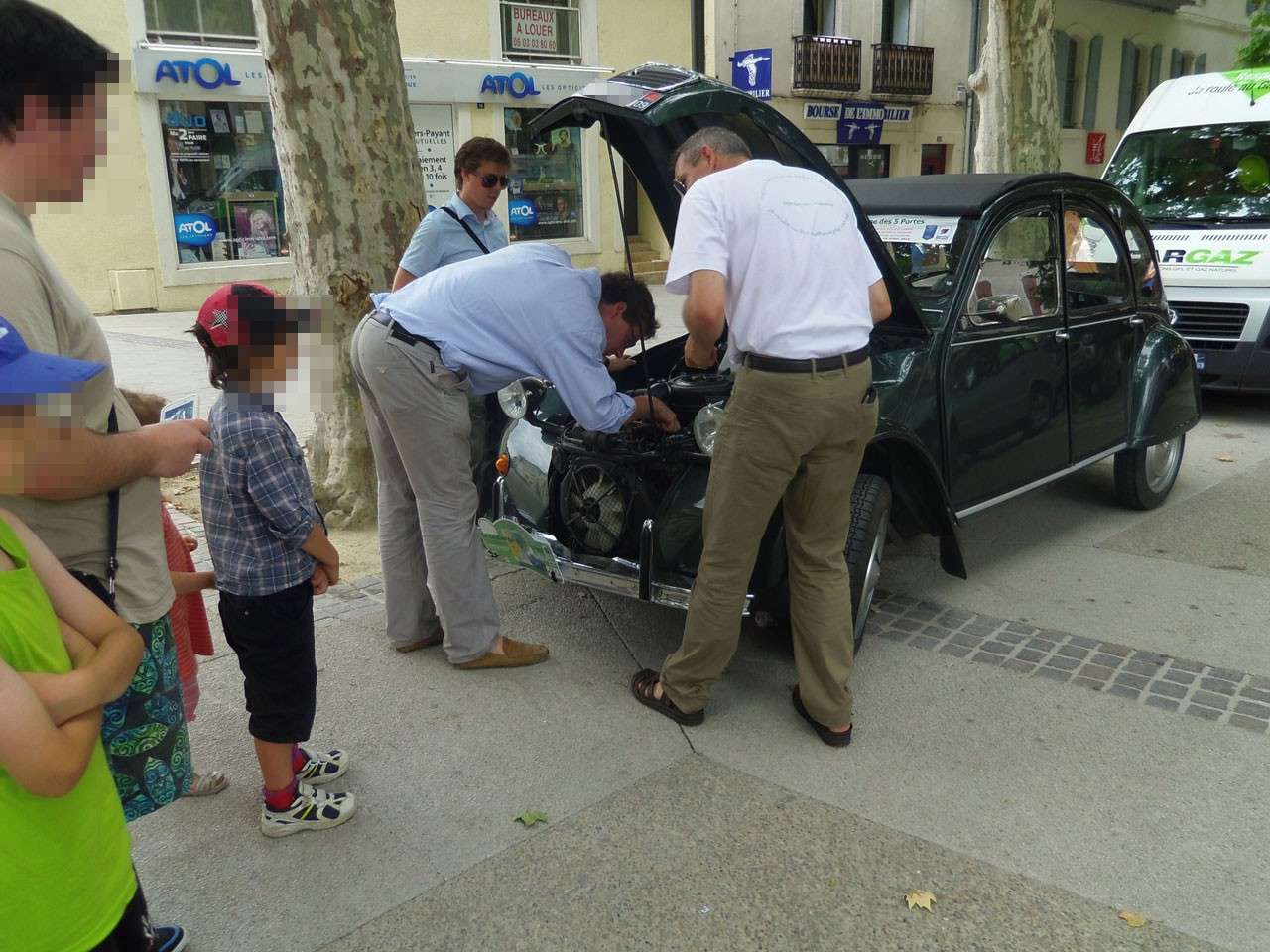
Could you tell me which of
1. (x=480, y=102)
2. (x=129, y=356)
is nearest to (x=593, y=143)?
(x=480, y=102)

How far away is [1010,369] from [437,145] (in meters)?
Result: 13.7

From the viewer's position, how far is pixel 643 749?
339 centimetres

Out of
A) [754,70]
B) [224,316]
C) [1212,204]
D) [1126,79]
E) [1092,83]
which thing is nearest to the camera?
[224,316]

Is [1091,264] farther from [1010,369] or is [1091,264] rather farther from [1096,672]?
[1096,672]

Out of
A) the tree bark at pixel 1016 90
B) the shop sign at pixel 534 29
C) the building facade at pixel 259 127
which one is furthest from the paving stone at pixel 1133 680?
the shop sign at pixel 534 29

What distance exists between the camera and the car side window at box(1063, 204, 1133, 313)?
5.08 meters

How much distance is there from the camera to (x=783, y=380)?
3.12m

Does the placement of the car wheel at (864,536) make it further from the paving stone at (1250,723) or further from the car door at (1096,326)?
the car door at (1096,326)

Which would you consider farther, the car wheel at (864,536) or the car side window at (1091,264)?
the car side window at (1091,264)

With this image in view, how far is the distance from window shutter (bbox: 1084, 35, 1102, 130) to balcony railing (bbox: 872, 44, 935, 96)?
6.50 meters

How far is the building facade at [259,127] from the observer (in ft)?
44.6

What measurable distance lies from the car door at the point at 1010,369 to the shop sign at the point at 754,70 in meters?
12.0

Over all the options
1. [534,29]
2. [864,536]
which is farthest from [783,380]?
[534,29]

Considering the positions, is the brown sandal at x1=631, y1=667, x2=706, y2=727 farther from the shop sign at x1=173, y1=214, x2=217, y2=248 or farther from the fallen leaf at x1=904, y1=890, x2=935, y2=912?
the shop sign at x1=173, y1=214, x2=217, y2=248
